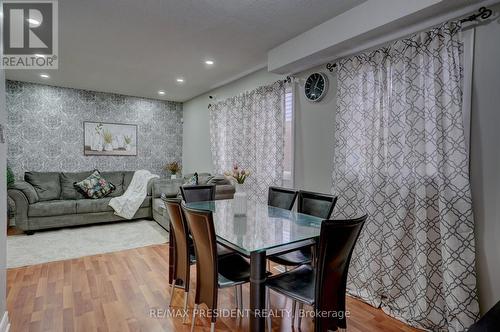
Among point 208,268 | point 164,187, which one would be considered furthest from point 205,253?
point 164,187

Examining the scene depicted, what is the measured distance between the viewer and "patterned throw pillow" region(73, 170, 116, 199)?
5219 mm

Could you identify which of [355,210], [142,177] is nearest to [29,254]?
[142,177]

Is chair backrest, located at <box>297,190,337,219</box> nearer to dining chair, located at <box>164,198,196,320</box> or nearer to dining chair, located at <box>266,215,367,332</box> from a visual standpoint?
dining chair, located at <box>266,215,367,332</box>

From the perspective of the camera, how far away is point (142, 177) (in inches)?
222

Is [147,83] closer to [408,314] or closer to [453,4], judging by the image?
[453,4]

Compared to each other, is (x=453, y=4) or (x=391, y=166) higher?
(x=453, y=4)

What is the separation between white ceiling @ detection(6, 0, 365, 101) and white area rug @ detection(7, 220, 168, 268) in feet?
8.79

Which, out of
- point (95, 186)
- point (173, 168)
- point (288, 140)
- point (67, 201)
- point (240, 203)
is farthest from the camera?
point (173, 168)

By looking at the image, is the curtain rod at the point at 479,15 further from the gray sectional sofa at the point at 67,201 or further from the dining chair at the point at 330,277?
the gray sectional sofa at the point at 67,201

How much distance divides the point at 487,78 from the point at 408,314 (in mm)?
1944

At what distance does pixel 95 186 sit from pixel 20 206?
1239 millimetres

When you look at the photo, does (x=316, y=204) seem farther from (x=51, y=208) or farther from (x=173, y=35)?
(x=51, y=208)

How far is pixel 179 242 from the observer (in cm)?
232

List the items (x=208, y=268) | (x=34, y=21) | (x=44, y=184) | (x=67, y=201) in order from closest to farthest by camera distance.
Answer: (x=208, y=268)
(x=34, y=21)
(x=67, y=201)
(x=44, y=184)
